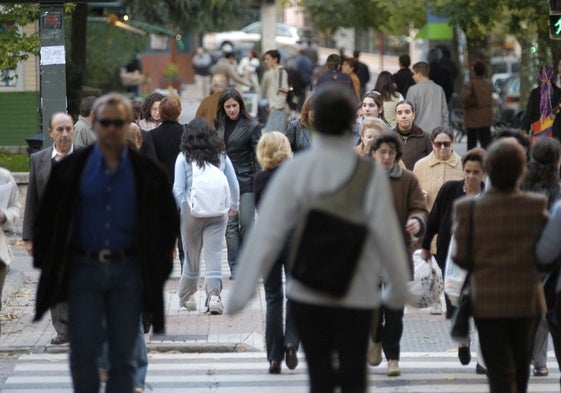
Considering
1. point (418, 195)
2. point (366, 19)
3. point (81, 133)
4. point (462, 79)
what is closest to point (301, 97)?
point (462, 79)

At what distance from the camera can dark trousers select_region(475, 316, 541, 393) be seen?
7113 mm

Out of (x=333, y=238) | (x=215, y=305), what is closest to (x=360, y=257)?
(x=333, y=238)

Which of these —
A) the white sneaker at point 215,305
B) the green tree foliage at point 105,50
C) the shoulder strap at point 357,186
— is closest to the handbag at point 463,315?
the shoulder strap at point 357,186

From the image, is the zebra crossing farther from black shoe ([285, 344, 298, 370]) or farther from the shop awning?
the shop awning

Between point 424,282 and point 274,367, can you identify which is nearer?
point 424,282

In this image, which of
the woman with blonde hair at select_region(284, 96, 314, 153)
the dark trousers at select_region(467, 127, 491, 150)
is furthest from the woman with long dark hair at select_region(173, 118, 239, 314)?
the dark trousers at select_region(467, 127, 491, 150)

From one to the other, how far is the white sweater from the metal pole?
8.40 metres

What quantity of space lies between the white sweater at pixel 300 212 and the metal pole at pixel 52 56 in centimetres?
840

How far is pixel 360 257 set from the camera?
6137mm

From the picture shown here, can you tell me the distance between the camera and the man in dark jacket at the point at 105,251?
23.1ft

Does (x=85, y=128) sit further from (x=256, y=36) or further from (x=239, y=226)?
(x=256, y=36)

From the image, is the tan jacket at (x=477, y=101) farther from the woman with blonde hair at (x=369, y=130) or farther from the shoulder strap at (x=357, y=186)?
the shoulder strap at (x=357, y=186)

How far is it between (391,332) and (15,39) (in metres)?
10.6

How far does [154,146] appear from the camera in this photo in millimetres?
13336
